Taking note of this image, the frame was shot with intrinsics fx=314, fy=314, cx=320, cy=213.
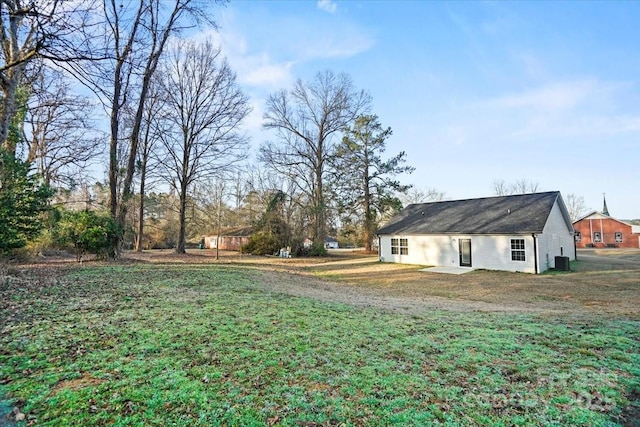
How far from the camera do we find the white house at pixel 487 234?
52.1ft

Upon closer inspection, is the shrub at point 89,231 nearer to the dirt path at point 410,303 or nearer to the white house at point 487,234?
the dirt path at point 410,303

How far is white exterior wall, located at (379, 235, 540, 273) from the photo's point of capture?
52.2 feet

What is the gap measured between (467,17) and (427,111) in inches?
213

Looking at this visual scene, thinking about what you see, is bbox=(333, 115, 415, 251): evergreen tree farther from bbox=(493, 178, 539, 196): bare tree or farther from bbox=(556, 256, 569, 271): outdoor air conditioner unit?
bbox=(493, 178, 539, 196): bare tree

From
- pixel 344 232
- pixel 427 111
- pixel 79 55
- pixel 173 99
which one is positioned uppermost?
pixel 173 99

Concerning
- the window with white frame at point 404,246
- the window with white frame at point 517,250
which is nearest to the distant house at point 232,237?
the window with white frame at point 404,246

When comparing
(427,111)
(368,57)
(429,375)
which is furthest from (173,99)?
(429,375)

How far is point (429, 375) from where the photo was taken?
3277mm

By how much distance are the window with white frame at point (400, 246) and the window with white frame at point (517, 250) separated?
6107 mm

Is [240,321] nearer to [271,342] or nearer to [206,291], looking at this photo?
[271,342]

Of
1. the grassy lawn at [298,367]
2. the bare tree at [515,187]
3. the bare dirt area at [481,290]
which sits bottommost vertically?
the bare dirt area at [481,290]

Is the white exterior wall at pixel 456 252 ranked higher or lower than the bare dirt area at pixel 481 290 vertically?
higher

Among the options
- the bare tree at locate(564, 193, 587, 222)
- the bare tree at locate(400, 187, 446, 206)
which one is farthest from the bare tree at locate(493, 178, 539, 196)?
the bare tree at locate(400, 187, 446, 206)

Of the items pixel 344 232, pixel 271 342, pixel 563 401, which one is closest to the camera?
pixel 563 401
